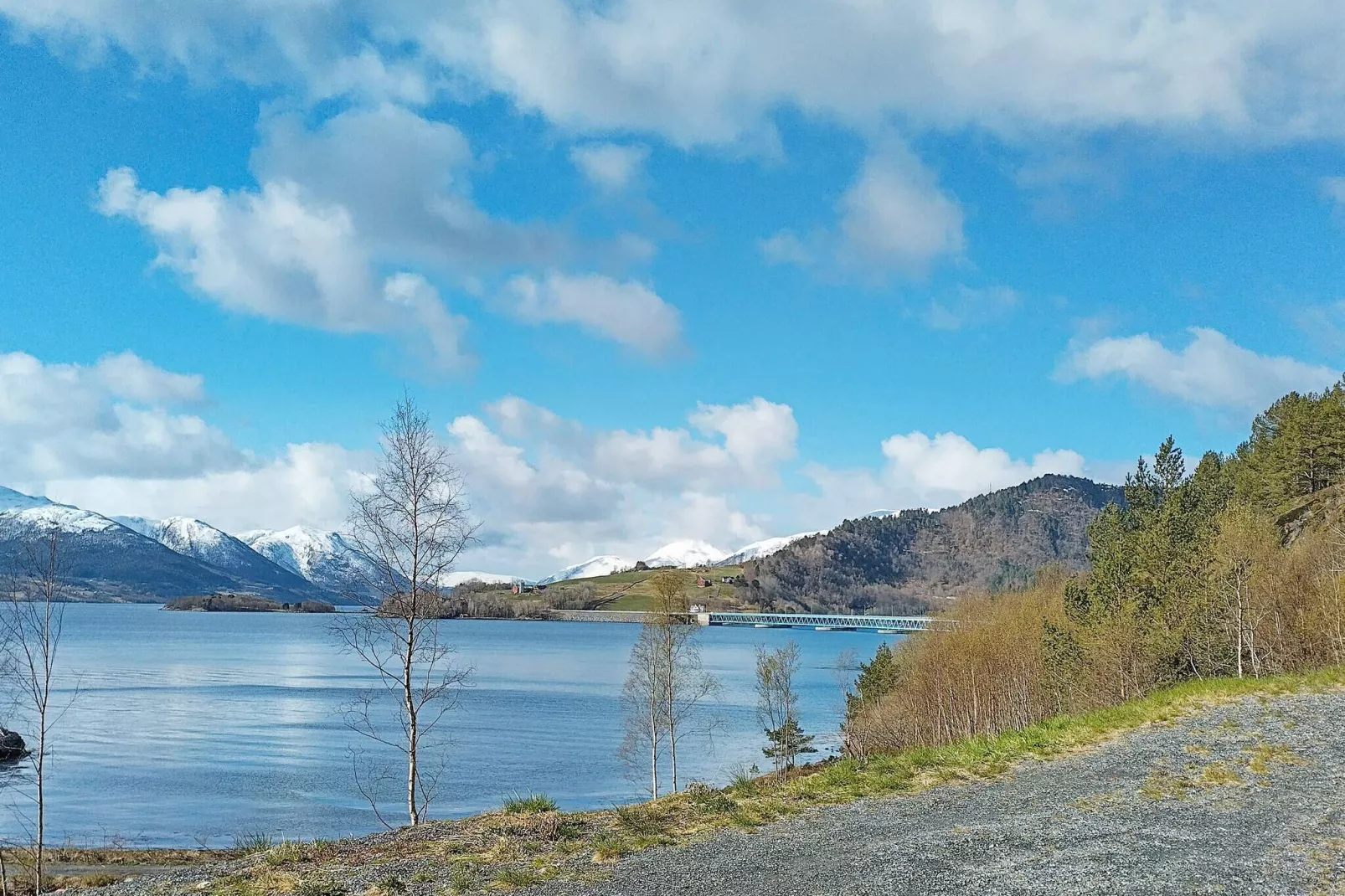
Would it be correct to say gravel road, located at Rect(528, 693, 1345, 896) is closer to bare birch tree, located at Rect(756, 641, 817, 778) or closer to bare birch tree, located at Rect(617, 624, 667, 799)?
bare birch tree, located at Rect(617, 624, 667, 799)

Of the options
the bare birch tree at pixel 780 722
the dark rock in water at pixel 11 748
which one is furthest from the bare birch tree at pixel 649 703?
the dark rock in water at pixel 11 748

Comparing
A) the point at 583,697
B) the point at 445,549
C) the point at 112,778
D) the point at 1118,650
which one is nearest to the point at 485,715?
the point at 583,697

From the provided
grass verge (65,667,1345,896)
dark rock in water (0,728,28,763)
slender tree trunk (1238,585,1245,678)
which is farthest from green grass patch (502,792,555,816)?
dark rock in water (0,728,28,763)

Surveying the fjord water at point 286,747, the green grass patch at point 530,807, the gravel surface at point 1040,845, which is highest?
the gravel surface at point 1040,845

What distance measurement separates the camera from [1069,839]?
1303cm

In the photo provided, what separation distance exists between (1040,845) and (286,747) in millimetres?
59304

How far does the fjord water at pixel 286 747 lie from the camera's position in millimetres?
42281

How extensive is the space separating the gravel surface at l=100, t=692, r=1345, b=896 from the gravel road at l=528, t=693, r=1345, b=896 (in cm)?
3

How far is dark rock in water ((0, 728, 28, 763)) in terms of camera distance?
56.6 meters

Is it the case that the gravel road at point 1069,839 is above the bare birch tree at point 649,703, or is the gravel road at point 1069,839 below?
above

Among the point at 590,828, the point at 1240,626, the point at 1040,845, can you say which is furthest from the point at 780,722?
the point at 1040,845

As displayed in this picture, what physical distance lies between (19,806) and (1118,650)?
168 ft

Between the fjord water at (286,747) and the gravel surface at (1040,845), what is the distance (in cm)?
2823

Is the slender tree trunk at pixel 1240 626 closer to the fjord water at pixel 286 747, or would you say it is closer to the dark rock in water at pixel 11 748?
the fjord water at pixel 286 747
